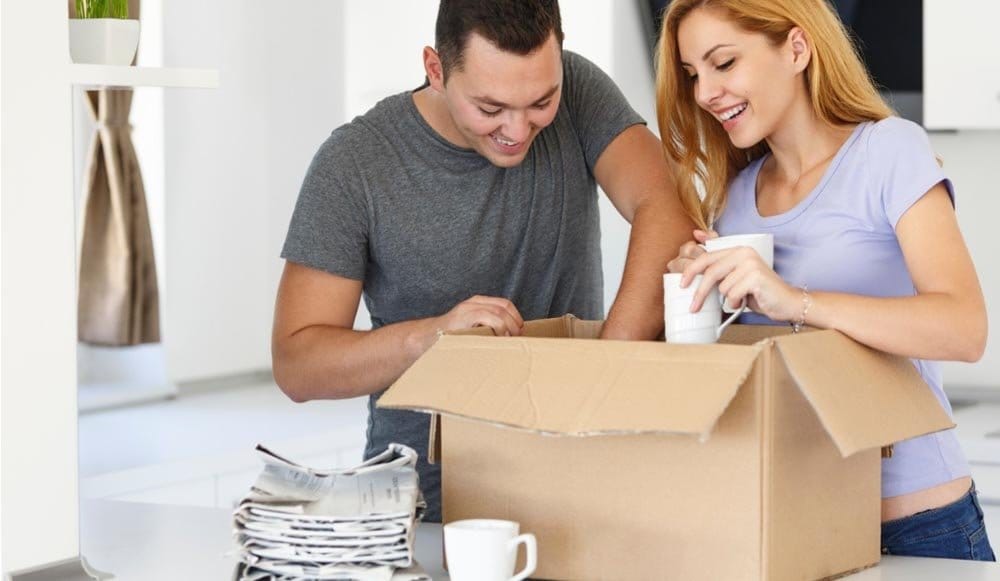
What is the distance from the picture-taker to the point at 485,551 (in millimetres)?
1157

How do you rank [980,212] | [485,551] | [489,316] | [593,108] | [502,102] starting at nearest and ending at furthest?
[485,551] → [489,316] → [502,102] → [593,108] → [980,212]

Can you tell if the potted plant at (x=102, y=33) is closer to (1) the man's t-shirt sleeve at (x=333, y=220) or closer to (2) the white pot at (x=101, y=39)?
(2) the white pot at (x=101, y=39)

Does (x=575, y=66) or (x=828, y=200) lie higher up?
(x=575, y=66)

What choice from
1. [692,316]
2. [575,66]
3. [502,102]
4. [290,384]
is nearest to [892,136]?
[692,316]

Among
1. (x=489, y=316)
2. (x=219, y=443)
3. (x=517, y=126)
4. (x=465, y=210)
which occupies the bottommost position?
(x=219, y=443)

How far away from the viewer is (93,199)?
353 cm

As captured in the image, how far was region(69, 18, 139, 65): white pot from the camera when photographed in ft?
4.52

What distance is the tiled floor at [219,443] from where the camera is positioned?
279cm

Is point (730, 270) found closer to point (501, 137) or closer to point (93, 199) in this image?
point (501, 137)

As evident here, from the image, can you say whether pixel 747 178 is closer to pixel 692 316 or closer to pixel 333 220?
pixel 692 316

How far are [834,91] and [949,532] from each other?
513 millimetres

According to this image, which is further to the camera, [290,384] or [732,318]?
[290,384]

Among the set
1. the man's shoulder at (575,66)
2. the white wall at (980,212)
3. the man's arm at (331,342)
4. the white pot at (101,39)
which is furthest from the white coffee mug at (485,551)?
the white wall at (980,212)

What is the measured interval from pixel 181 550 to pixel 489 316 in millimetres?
402
